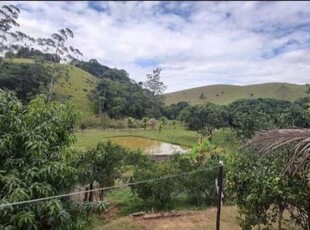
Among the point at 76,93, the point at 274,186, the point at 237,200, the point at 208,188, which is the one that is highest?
the point at 76,93

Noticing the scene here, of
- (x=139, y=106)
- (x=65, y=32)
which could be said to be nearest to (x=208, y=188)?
(x=65, y=32)

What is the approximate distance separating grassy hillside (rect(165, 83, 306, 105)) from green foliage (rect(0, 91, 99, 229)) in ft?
177

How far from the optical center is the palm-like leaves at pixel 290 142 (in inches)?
173

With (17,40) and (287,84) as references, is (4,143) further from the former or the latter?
(287,84)

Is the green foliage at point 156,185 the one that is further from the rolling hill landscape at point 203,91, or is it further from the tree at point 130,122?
the rolling hill landscape at point 203,91

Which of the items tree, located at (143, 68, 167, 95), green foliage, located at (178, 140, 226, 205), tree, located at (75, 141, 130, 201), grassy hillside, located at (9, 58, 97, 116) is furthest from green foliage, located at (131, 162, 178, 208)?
tree, located at (143, 68, 167, 95)

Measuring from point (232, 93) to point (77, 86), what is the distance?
2860cm

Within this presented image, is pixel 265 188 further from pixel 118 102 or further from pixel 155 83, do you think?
pixel 155 83

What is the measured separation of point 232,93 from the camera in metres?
63.2

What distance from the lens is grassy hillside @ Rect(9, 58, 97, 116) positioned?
142ft

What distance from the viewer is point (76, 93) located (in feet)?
153

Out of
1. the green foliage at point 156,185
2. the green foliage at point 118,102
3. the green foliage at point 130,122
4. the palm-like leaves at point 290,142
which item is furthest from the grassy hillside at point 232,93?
the palm-like leaves at point 290,142

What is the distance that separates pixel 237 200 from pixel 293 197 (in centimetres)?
98

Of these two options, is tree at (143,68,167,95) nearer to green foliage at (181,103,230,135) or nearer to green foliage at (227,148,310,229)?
green foliage at (181,103,230,135)
